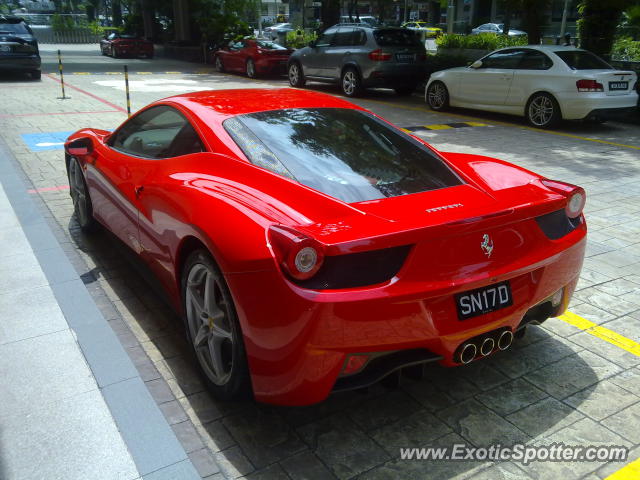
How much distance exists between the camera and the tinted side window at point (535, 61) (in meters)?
11.6

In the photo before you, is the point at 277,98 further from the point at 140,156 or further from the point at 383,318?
the point at 383,318

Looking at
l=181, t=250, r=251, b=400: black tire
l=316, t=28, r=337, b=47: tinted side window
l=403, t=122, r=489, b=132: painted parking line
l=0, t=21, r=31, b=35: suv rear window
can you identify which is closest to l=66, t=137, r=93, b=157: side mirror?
l=181, t=250, r=251, b=400: black tire

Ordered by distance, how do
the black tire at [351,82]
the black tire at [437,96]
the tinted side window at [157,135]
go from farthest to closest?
1. the black tire at [351,82]
2. the black tire at [437,96]
3. the tinted side window at [157,135]

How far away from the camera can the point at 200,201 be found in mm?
3102

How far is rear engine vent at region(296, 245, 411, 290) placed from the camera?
250 centimetres

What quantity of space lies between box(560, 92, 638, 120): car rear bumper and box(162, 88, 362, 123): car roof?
837 centimetres

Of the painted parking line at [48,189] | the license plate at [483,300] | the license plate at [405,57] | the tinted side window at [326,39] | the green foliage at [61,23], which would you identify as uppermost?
the green foliage at [61,23]

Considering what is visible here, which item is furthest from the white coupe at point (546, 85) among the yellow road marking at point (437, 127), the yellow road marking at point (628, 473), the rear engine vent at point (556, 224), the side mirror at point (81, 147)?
the yellow road marking at point (628, 473)

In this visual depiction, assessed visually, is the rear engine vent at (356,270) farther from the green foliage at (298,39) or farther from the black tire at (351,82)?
the green foliage at (298,39)

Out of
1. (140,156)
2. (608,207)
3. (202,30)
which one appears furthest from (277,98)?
(202,30)

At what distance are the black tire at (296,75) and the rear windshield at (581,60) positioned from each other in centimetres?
865

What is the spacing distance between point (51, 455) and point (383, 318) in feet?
5.26

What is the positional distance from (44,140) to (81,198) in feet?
17.6

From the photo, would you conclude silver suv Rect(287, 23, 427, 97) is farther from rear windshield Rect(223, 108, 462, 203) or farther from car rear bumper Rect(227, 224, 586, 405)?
car rear bumper Rect(227, 224, 586, 405)
